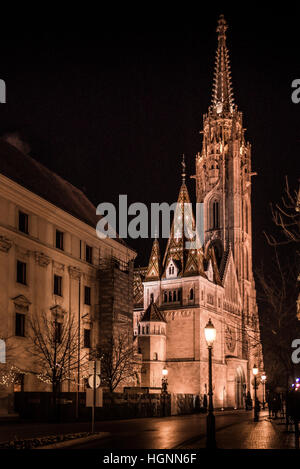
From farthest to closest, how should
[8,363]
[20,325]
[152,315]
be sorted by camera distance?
[152,315], [20,325], [8,363]

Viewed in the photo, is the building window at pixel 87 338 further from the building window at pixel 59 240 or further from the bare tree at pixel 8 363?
the bare tree at pixel 8 363

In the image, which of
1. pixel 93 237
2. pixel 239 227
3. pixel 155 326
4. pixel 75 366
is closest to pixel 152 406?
pixel 75 366

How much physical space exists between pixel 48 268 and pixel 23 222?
400cm

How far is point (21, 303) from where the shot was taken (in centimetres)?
3966

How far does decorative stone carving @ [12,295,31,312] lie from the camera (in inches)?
1540

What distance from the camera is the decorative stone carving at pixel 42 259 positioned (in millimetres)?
42053

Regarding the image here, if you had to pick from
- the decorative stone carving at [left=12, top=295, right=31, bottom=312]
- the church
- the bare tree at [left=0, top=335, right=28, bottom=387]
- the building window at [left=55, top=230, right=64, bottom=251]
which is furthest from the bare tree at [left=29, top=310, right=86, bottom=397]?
the church

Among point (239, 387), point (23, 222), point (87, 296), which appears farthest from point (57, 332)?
point (239, 387)

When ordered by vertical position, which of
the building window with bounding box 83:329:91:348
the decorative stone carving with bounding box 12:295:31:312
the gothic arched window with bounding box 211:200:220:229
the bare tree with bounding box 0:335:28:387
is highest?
the gothic arched window with bounding box 211:200:220:229

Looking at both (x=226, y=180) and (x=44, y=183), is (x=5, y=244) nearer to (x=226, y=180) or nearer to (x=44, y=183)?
(x=44, y=183)

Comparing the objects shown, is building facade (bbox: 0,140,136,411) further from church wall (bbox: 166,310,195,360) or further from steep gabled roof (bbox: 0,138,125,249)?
church wall (bbox: 166,310,195,360)

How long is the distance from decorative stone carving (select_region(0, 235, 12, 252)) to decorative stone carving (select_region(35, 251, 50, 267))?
10.8 feet

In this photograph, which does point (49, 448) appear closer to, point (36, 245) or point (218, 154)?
point (36, 245)

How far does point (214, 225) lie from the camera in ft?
357
